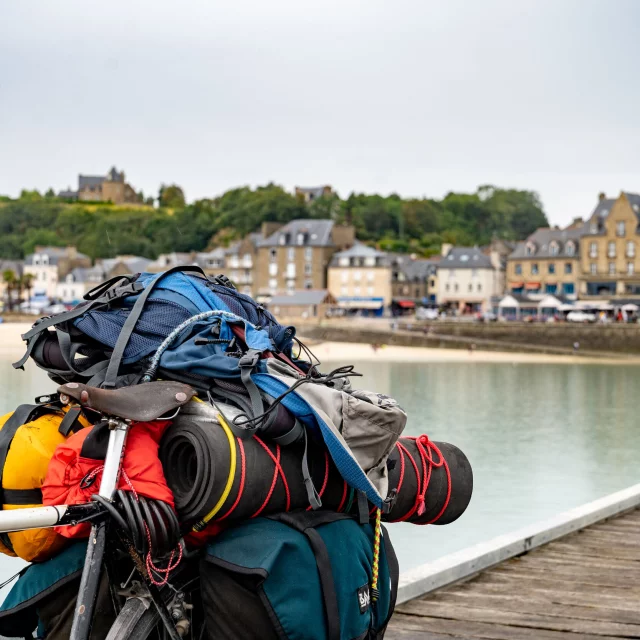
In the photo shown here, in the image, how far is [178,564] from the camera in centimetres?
245

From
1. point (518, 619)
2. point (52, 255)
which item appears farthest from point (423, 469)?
point (52, 255)

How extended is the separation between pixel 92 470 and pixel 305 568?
0.55 meters

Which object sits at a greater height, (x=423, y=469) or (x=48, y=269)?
(x=48, y=269)

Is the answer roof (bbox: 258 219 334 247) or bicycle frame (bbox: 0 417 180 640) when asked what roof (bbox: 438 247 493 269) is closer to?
roof (bbox: 258 219 334 247)

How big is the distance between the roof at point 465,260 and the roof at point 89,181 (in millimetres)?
121559

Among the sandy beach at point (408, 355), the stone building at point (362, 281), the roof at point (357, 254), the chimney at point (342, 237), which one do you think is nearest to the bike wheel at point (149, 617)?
the sandy beach at point (408, 355)

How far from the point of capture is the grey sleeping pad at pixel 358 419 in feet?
8.04

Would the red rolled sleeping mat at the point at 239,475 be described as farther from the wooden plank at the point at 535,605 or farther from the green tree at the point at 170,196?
the green tree at the point at 170,196

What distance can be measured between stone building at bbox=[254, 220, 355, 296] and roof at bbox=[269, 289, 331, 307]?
3.72 metres

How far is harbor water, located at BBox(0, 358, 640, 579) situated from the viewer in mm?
12180

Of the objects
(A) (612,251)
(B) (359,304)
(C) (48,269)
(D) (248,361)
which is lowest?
(B) (359,304)

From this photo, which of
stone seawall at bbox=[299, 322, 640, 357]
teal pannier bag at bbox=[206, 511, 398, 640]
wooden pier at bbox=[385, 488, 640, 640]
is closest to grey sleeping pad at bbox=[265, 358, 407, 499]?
teal pannier bag at bbox=[206, 511, 398, 640]

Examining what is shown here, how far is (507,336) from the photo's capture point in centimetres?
→ 6266

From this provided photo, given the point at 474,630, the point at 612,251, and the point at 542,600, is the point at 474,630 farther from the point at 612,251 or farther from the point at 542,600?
the point at 612,251
